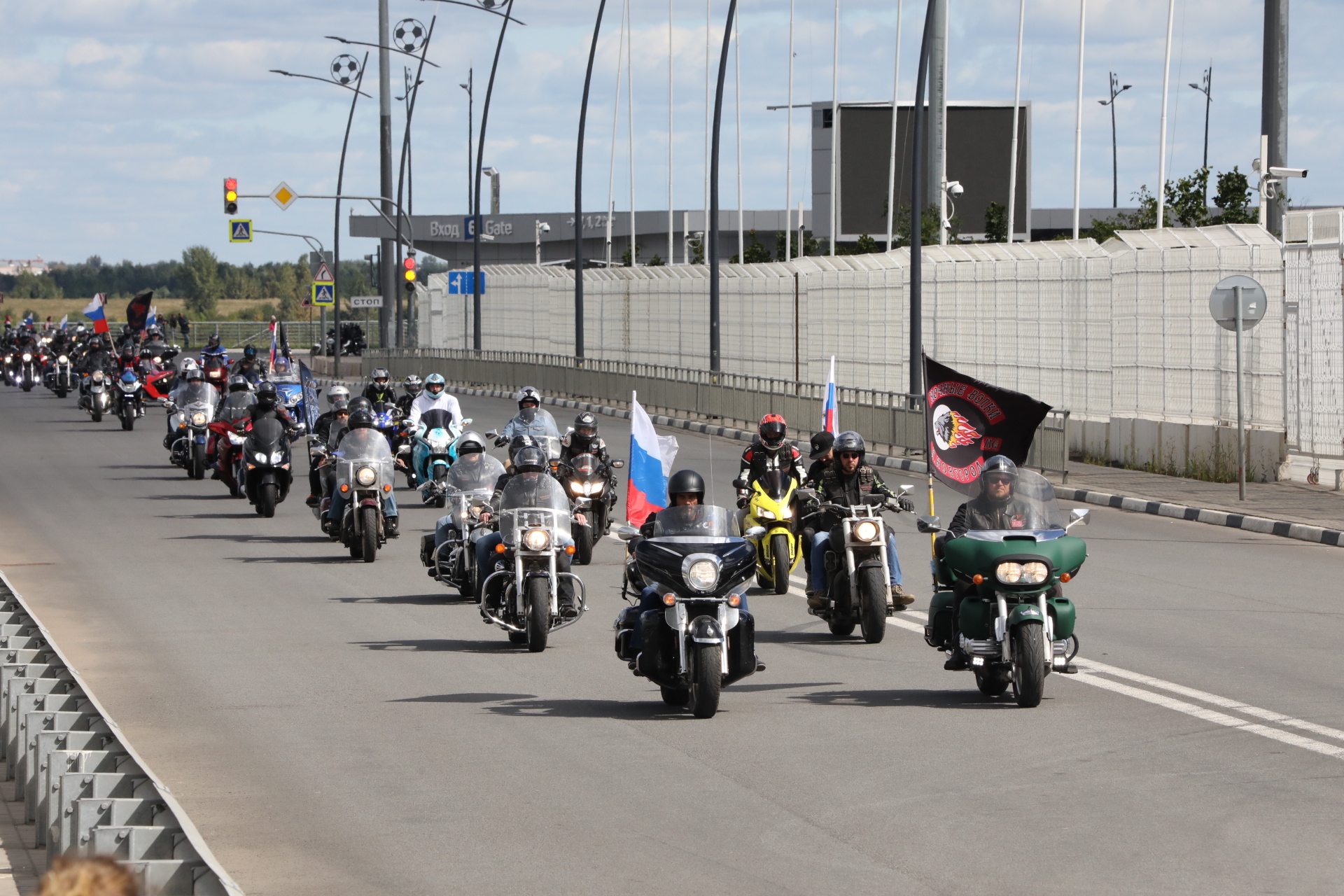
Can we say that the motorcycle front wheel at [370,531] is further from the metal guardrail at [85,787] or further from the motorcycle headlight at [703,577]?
the motorcycle headlight at [703,577]

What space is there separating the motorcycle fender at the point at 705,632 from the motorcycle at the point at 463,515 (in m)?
5.63

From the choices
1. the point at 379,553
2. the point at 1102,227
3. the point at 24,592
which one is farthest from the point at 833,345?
the point at 24,592

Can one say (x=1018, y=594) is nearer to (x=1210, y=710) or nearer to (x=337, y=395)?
(x=1210, y=710)

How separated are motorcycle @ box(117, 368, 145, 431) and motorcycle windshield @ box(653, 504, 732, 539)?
31.8 m

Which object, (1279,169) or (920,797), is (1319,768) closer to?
(920,797)

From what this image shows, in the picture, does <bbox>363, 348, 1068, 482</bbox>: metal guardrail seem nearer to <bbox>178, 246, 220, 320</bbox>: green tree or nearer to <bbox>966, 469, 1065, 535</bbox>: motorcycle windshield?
<bbox>966, 469, 1065, 535</bbox>: motorcycle windshield

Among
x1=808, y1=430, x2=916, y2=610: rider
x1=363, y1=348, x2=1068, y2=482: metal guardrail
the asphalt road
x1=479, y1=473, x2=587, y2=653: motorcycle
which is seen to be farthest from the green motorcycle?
x1=363, y1=348, x2=1068, y2=482: metal guardrail

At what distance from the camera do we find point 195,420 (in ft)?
98.9

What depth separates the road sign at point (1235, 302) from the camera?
2395cm

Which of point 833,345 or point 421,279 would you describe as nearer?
point 833,345

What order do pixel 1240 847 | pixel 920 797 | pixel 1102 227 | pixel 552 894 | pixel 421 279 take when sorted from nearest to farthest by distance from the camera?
pixel 552 894 → pixel 1240 847 → pixel 920 797 → pixel 1102 227 → pixel 421 279

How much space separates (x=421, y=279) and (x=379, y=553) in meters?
77.7

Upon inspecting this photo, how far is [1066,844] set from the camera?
25.5ft

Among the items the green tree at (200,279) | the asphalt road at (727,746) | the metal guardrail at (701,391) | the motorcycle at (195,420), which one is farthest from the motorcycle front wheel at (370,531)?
the green tree at (200,279)
